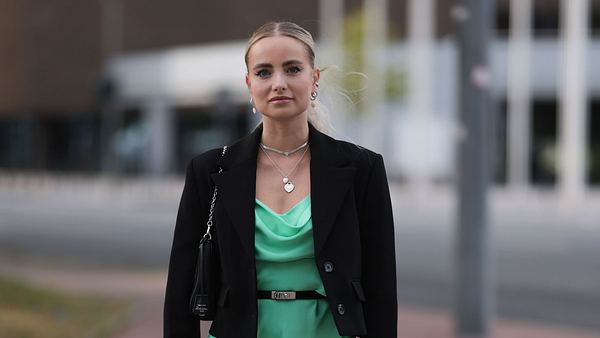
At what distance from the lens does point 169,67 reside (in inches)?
1625

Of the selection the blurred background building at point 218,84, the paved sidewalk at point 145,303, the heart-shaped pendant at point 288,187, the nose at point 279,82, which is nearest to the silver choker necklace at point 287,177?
the heart-shaped pendant at point 288,187

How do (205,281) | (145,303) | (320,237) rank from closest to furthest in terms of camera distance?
(320,237) < (205,281) < (145,303)

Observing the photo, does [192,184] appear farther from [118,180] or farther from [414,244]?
[118,180]

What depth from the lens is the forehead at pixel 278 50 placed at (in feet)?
7.63

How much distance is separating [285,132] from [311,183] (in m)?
0.16

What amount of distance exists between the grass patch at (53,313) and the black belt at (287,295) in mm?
4886

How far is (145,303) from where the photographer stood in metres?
8.48

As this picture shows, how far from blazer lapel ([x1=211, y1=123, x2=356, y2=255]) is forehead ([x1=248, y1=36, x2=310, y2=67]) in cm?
23

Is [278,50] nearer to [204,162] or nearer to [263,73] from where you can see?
[263,73]

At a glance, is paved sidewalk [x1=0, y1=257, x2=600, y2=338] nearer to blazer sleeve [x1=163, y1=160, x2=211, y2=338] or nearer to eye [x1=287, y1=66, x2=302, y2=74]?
blazer sleeve [x1=163, y1=160, x2=211, y2=338]

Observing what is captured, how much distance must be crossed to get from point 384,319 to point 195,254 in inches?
20.8

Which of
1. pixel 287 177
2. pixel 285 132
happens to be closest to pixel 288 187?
pixel 287 177

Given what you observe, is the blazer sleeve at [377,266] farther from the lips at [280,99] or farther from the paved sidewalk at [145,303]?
the paved sidewalk at [145,303]

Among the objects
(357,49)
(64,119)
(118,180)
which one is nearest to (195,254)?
(357,49)
